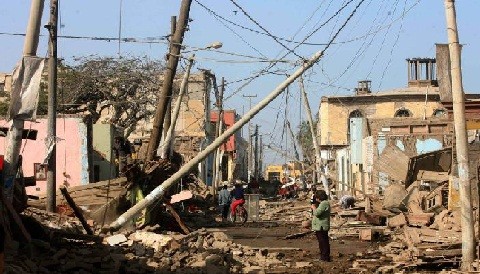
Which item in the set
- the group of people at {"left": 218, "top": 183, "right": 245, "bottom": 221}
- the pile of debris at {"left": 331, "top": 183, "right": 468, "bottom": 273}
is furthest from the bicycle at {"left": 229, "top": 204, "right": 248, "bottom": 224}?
the pile of debris at {"left": 331, "top": 183, "right": 468, "bottom": 273}

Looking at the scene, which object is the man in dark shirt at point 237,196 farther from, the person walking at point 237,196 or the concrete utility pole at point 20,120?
the concrete utility pole at point 20,120

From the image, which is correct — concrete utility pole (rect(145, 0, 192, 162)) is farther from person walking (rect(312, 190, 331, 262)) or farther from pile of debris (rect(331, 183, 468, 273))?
person walking (rect(312, 190, 331, 262))

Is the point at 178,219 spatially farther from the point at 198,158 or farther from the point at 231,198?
the point at 231,198

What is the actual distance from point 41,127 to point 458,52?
67.9 ft

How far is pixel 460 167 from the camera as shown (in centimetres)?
1513

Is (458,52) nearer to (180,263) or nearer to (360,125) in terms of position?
(180,263)

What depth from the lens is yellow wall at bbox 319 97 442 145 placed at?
66875 millimetres

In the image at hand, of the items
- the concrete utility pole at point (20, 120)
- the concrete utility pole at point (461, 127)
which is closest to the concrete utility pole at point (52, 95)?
the concrete utility pole at point (20, 120)

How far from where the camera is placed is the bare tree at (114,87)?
162 feet

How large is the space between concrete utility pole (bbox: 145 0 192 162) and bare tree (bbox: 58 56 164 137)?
2479cm

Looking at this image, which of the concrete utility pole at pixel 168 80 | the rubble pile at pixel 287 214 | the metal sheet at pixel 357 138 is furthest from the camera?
the metal sheet at pixel 357 138

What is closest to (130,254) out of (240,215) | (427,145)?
(240,215)

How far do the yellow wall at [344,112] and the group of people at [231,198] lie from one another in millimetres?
36522

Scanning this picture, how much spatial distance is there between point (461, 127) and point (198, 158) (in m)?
6.35
